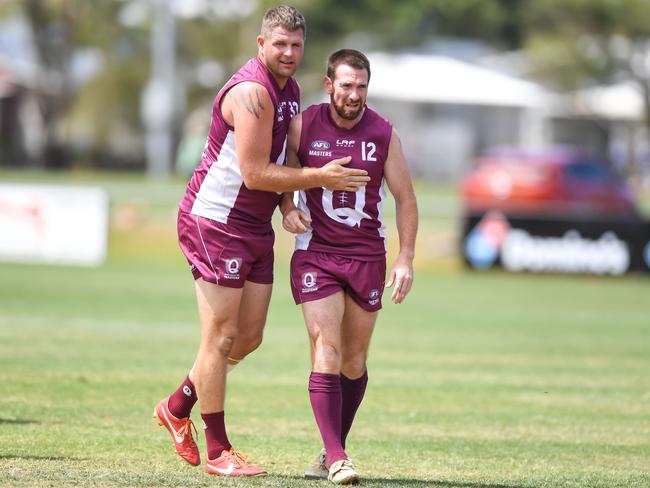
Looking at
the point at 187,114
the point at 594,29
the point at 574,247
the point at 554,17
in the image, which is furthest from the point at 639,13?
the point at 574,247

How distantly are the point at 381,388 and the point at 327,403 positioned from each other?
3.99 meters

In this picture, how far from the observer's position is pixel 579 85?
167 feet

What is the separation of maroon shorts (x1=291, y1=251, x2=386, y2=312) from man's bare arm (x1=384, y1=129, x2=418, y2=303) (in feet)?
0.36

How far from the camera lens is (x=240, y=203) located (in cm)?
705

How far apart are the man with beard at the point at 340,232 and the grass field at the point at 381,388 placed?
0.69 metres

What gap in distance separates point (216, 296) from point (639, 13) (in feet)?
145

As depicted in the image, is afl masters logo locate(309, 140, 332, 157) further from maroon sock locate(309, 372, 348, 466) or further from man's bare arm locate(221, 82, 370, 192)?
maroon sock locate(309, 372, 348, 466)

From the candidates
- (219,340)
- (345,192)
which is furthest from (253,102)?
(219,340)

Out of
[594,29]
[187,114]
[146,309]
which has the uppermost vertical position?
[594,29]

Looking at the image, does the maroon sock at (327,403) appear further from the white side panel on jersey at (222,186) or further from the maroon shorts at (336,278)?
the white side panel on jersey at (222,186)

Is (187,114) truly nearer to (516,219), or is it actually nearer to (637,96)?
(637,96)

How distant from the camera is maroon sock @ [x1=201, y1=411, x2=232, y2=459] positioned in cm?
712

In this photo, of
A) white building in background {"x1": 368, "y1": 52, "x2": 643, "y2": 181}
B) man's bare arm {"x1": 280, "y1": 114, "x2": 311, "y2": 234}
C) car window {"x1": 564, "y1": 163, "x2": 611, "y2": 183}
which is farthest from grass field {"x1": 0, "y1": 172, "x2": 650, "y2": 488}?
white building in background {"x1": 368, "y1": 52, "x2": 643, "y2": 181}

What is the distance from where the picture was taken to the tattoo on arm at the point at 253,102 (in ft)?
22.1
